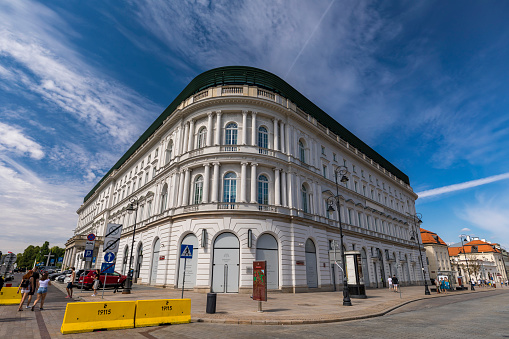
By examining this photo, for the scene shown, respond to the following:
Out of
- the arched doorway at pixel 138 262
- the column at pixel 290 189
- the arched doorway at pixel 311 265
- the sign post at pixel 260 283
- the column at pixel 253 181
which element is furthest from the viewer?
the arched doorway at pixel 138 262

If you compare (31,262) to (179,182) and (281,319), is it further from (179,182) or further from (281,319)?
(281,319)

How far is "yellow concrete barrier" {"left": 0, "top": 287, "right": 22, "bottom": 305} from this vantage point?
45.9 ft

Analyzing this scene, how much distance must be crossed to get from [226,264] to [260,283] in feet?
32.3

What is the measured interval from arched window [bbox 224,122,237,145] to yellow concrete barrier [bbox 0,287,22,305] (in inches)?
728

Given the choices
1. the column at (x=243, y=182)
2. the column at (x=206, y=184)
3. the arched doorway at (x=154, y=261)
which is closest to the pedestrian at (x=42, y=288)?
the column at (x=206, y=184)

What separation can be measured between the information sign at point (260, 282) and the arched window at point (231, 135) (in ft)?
49.9

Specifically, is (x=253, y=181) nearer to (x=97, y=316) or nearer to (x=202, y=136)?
(x=202, y=136)

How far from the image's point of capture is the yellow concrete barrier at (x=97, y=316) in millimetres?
8539

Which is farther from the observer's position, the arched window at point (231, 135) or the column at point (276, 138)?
the column at point (276, 138)

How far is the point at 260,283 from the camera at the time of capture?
44.6 feet

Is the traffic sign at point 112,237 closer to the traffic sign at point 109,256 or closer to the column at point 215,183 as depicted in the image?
the traffic sign at point 109,256

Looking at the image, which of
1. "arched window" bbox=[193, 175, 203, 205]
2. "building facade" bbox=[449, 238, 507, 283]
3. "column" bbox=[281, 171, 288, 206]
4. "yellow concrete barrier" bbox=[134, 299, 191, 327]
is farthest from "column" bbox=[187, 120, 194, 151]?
"building facade" bbox=[449, 238, 507, 283]

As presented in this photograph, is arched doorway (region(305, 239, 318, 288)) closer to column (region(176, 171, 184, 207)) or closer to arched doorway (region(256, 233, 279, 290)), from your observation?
arched doorway (region(256, 233, 279, 290))

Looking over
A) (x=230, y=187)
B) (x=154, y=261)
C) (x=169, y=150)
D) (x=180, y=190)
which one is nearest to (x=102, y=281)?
(x=154, y=261)
